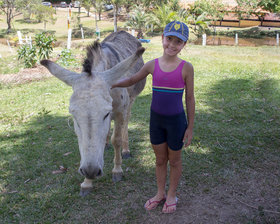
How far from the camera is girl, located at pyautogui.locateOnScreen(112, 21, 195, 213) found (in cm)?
273

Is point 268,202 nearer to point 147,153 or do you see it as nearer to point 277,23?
point 147,153

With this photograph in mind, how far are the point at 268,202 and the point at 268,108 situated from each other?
13.2ft

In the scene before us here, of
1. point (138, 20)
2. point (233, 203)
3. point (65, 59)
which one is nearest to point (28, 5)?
point (138, 20)

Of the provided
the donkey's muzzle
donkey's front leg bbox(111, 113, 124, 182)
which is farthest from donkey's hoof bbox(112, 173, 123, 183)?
the donkey's muzzle

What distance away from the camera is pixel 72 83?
2770 mm

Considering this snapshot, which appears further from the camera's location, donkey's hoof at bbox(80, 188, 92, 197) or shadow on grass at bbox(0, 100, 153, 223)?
donkey's hoof at bbox(80, 188, 92, 197)

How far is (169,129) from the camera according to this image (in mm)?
2934

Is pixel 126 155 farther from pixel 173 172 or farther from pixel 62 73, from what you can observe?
pixel 62 73

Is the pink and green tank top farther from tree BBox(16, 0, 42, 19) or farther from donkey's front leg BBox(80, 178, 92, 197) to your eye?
tree BBox(16, 0, 42, 19)

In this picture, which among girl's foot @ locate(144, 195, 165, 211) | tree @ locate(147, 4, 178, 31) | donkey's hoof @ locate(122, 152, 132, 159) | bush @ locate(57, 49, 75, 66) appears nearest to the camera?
girl's foot @ locate(144, 195, 165, 211)

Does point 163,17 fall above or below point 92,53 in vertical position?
above

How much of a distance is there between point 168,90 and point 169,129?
461mm

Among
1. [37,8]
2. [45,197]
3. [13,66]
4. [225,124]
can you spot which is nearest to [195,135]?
[225,124]

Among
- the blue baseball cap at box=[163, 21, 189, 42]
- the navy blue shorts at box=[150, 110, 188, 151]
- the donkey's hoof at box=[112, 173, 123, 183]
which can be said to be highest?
the blue baseball cap at box=[163, 21, 189, 42]
